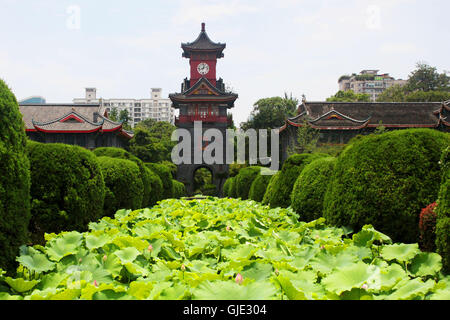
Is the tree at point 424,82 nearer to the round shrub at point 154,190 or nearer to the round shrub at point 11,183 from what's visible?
the round shrub at point 154,190

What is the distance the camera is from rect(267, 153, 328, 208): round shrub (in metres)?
6.75

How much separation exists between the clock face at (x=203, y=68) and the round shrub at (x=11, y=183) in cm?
3142

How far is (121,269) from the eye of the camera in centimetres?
205

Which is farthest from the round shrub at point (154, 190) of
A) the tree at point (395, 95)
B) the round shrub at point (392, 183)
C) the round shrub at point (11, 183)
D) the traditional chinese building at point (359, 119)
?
the tree at point (395, 95)

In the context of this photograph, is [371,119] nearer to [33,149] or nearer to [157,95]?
[33,149]

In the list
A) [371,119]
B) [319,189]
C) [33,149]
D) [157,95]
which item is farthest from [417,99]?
[157,95]

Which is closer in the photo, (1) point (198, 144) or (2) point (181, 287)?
(2) point (181, 287)

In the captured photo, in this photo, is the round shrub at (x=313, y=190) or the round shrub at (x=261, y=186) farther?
the round shrub at (x=261, y=186)

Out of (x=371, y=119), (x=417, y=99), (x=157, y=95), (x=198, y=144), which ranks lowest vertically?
(x=198, y=144)

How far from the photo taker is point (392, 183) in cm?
361

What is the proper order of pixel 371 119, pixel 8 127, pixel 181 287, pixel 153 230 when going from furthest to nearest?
1. pixel 371 119
2. pixel 153 230
3. pixel 8 127
4. pixel 181 287

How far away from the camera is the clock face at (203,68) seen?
33388 mm

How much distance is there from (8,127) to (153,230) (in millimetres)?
1402

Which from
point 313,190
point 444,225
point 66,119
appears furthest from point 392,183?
point 66,119
